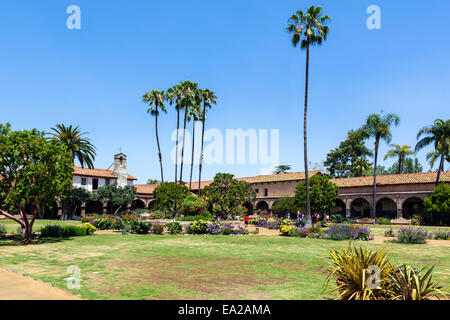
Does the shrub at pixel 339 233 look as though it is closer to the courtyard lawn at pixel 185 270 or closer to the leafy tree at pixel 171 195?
the courtyard lawn at pixel 185 270

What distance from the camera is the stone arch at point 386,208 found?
4652cm

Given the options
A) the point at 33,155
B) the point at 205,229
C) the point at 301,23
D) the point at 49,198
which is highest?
the point at 301,23

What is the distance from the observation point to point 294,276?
30.0 ft

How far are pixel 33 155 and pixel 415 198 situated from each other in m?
45.0

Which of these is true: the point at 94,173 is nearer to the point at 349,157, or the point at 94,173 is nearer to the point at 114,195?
the point at 114,195

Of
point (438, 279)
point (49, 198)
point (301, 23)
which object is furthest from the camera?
point (301, 23)

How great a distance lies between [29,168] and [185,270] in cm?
1002

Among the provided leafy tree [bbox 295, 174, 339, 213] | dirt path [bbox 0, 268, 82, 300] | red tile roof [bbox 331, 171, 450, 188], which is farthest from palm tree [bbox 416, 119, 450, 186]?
dirt path [bbox 0, 268, 82, 300]

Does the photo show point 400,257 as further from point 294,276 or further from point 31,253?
point 31,253

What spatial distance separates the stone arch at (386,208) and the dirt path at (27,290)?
47.0 m

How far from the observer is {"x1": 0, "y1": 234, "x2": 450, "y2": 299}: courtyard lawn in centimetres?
727

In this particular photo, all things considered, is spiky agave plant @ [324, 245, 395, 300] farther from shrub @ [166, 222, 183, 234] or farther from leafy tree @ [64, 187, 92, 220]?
leafy tree @ [64, 187, 92, 220]

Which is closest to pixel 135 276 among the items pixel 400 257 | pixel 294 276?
pixel 294 276

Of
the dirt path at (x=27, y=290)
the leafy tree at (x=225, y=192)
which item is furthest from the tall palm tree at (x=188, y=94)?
the dirt path at (x=27, y=290)
